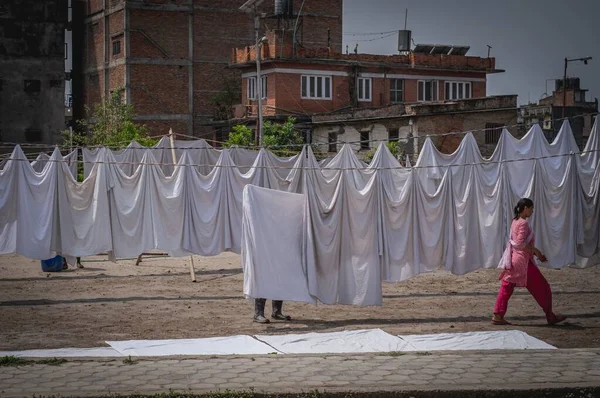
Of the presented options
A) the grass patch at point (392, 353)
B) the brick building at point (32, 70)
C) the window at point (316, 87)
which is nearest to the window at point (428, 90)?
the window at point (316, 87)

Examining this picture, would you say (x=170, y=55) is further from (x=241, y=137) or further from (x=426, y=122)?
(x=426, y=122)

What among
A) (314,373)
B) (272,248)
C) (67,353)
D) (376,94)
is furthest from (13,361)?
(376,94)

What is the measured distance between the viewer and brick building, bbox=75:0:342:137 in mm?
40875

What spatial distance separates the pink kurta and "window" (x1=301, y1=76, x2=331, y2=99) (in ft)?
94.8

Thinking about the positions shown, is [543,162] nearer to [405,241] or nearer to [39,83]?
[405,241]

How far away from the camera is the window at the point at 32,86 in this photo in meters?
41.6

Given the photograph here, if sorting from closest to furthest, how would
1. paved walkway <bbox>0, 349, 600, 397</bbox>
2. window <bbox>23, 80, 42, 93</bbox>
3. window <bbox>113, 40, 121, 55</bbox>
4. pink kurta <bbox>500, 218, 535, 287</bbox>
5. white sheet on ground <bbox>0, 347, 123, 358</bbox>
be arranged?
paved walkway <bbox>0, 349, 600, 397</bbox>, white sheet on ground <bbox>0, 347, 123, 358</bbox>, pink kurta <bbox>500, 218, 535, 287</bbox>, window <bbox>113, 40, 121, 55</bbox>, window <bbox>23, 80, 42, 93</bbox>

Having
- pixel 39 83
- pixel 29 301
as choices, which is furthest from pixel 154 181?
pixel 39 83

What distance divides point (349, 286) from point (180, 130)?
31568 mm

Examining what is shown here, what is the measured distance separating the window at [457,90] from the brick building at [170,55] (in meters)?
7.57

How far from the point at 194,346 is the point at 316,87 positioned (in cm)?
3103

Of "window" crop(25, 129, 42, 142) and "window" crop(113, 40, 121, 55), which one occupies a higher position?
"window" crop(113, 40, 121, 55)

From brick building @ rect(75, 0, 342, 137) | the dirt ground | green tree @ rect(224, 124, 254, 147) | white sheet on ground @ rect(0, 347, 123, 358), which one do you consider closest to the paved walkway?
white sheet on ground @ rect(0, 347, 123, 358)

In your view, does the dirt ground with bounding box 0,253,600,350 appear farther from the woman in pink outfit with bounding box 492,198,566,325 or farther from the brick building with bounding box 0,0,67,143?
the brick building with bounding box 0,0,67,143
